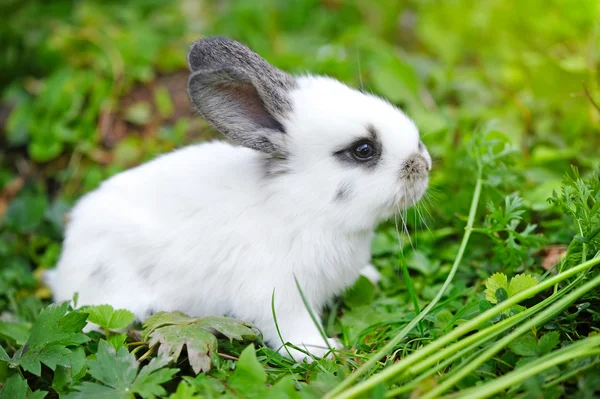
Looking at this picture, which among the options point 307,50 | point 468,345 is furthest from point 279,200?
point 307,50

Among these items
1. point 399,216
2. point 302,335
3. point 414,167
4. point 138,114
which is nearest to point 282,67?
point 138,114

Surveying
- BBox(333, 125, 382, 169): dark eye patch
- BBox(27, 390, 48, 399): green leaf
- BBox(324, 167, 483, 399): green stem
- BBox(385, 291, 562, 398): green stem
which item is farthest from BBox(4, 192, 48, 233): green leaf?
BBox(385, 291, 562, 398): green stem

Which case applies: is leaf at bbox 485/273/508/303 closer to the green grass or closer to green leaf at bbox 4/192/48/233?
the green grass

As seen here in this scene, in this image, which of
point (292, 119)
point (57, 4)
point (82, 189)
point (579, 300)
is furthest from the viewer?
point (57, 4)

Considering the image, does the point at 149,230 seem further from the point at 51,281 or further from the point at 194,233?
the point at 51,281

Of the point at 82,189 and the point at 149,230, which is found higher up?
the point at 149,230

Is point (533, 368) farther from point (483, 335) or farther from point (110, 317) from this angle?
point (110, 317)
